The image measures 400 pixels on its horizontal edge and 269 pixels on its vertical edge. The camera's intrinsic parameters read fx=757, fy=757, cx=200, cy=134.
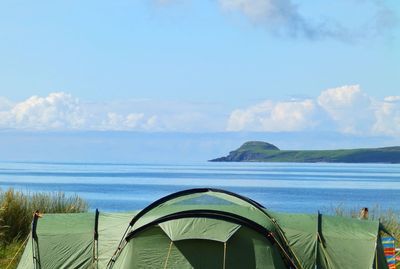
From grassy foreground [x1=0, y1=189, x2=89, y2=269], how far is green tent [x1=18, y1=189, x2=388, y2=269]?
7.36 feet

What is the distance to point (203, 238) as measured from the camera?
10633mm

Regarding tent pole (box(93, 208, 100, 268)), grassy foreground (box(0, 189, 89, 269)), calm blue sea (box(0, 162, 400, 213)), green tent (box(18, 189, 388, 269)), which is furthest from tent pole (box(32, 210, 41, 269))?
calm blue sea (box(0, 162, 400, 213))

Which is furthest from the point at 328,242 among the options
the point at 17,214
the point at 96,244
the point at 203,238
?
the point at 17,214

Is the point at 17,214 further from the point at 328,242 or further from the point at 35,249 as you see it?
the point at 328,242

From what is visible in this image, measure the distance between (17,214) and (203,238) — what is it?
7.42 m

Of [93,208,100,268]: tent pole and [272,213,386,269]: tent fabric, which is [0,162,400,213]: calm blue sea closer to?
[93,208,100,268]: tent pole

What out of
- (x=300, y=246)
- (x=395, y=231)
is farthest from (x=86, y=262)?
(x=395, y=231)

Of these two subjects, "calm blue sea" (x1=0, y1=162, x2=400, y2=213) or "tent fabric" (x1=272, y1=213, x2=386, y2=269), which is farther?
"calm blue sea" (x1=0, y1=162, x2=400, y2=213)

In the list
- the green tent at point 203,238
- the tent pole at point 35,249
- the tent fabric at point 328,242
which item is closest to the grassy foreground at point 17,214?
the tent pole at point 35,249

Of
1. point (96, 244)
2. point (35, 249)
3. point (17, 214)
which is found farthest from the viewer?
point (17, 214)

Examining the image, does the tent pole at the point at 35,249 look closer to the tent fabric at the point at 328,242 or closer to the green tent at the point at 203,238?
the green tent at the point at 203,238

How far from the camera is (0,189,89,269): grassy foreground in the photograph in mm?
15439

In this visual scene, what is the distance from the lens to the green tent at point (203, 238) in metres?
10.7

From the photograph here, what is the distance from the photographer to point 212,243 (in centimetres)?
1070
